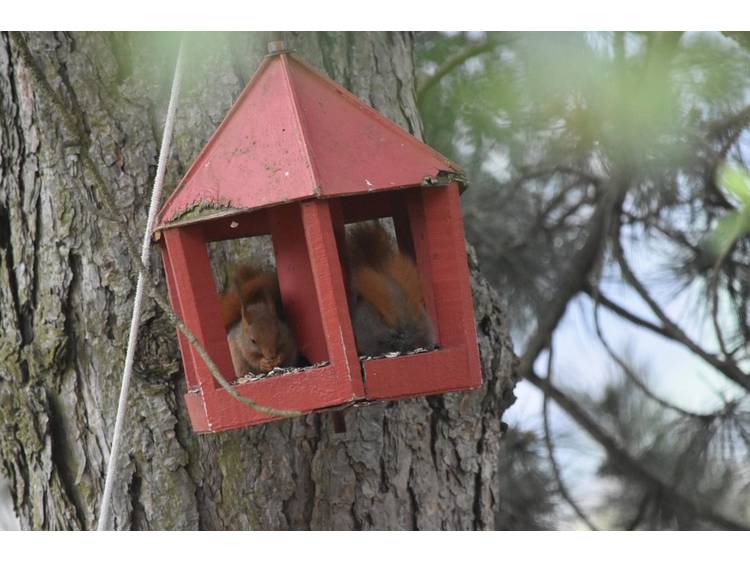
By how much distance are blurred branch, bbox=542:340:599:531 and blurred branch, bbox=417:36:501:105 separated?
2.08 ft

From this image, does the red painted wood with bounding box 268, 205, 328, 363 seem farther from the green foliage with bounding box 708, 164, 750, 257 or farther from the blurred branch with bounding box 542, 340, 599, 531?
the blurred branch with bounding box 542, 340, 599, 531

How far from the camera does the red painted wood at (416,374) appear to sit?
3.58 ft

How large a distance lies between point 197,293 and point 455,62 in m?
1.24

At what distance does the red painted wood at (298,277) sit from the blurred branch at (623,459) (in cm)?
120

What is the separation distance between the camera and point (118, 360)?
1.46 metres

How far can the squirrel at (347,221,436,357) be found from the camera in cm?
120

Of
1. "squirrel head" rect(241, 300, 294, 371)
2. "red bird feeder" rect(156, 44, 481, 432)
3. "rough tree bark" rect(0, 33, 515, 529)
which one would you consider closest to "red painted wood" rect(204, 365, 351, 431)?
"red bird feeder" rect(156, 44, 481, 432)

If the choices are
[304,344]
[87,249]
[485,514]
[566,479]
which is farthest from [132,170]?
[566,479]

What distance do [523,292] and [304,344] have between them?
1320mm

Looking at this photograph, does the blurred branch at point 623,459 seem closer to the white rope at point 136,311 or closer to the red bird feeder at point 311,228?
the red bird feeder at point 311,228

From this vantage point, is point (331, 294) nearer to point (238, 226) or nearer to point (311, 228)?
point (311, 228)

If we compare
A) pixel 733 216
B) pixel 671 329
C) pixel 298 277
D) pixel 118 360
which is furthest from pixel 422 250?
pixel 671 329

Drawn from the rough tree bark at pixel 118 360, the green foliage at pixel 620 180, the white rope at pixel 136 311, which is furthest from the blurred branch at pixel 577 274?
the white rope at pixel 136 311

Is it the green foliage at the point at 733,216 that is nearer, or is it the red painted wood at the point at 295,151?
the red painted wood at the point at 295,151
